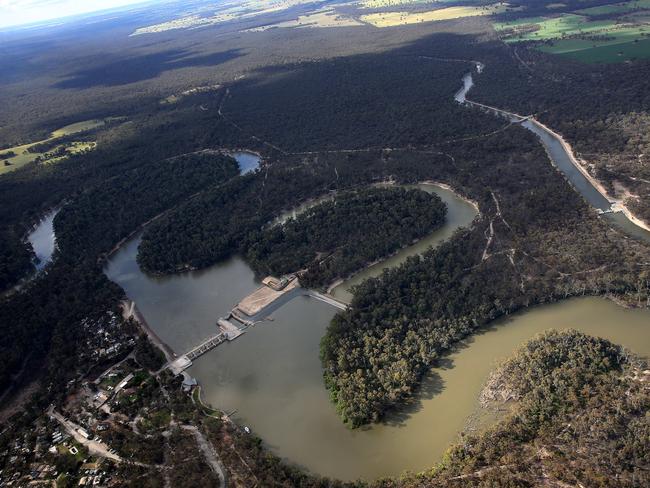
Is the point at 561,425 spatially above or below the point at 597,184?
above

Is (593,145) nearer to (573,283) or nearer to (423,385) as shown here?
(573,283)

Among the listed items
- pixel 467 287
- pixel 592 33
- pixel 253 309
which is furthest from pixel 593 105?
pixel 253 309

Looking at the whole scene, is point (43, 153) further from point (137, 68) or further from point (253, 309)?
point (137, 68)

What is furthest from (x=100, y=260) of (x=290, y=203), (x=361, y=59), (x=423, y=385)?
(x=361, y=59)

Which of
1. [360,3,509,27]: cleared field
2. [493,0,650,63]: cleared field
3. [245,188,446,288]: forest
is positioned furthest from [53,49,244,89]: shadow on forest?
[245,188,446,288]: forest

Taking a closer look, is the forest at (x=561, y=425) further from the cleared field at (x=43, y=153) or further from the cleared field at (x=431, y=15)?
the cleared field at (x=431, y=15)

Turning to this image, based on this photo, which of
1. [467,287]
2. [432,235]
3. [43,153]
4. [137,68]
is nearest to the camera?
[467,287]
